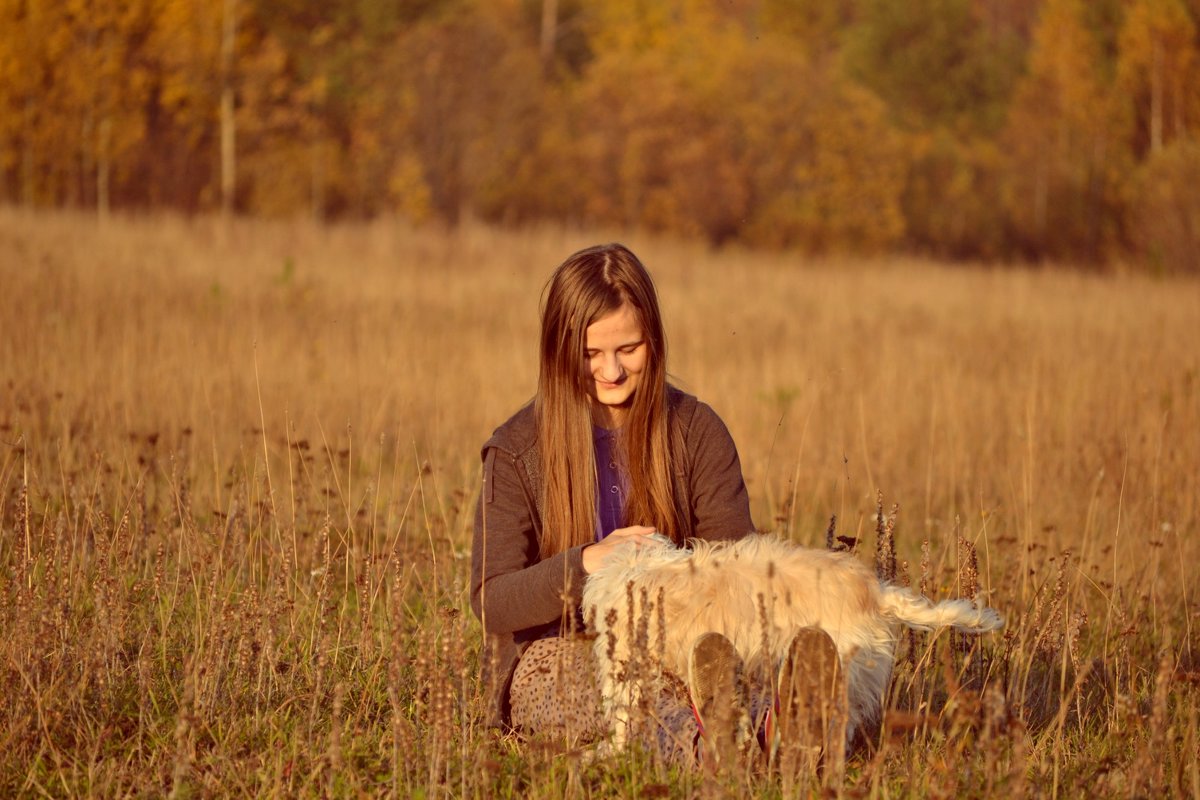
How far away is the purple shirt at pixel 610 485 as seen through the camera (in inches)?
125

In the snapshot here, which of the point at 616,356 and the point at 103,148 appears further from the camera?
the point at 103,148

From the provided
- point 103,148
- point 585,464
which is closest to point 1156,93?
point 103,148

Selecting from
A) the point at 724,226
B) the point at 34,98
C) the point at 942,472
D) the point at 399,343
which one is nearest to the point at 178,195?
the point at 34,98

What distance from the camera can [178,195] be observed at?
2319 centimetres

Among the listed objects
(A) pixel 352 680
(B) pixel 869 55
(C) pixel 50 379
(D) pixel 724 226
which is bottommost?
(A) pixel 352 680

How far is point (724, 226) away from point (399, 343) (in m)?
15.8

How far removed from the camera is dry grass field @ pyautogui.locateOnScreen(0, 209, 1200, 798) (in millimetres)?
2623

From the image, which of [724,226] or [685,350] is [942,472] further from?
[724,226]

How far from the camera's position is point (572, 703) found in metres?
2.58

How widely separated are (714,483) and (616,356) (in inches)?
16.9

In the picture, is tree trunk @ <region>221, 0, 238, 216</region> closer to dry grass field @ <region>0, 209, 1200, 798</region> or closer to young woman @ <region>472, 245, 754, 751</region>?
dry grass field @ <region>0, 209, 1200, 798</region>

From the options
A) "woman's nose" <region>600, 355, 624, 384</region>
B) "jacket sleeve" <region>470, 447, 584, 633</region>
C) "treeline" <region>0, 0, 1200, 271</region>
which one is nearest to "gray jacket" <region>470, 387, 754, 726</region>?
"jacket sleeve" <region>470, 447, 584, 633</region>

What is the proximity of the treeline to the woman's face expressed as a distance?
16.2 metres

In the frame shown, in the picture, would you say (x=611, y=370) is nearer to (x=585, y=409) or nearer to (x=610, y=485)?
(x=585, y=409)
